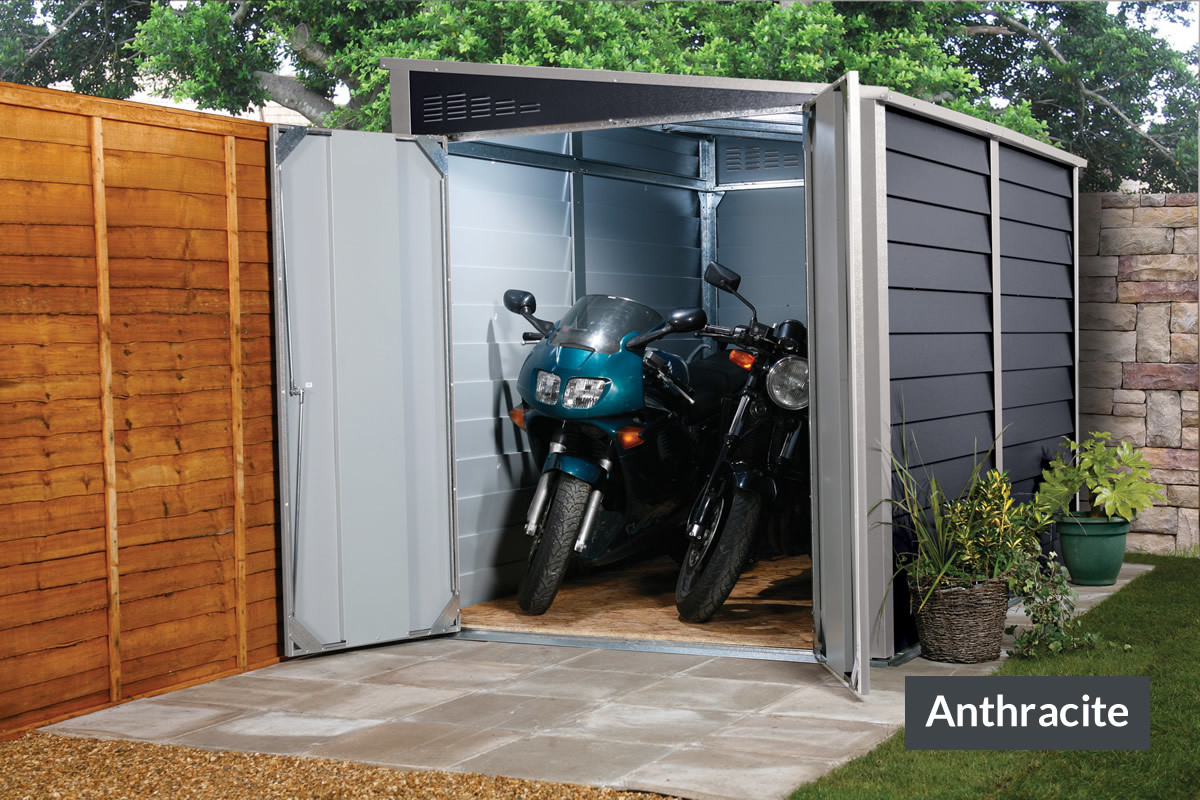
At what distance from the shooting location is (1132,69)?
47.7 feet

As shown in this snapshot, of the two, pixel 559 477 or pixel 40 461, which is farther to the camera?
pixel 559 477

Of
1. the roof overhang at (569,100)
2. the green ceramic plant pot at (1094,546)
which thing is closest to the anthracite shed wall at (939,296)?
the roof overhang at (569,100)

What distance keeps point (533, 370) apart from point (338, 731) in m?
1.90

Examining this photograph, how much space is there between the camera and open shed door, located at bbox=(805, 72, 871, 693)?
404 cm

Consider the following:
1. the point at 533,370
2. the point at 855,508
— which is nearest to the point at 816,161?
the point at 855,508

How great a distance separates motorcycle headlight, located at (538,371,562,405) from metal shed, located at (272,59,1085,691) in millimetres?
→ 361

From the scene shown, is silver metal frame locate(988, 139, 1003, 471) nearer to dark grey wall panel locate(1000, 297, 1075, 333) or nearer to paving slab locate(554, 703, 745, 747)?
dark grey wall panel locate(1000, 297, 1075, 333)

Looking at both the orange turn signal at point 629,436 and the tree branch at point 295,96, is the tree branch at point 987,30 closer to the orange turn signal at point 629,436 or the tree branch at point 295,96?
the tree branch at point 295,96

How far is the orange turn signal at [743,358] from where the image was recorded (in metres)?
5.16

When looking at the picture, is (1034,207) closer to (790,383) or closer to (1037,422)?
(1037,422)

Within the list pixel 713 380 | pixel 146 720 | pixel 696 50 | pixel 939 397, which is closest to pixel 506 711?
pixel 146 720

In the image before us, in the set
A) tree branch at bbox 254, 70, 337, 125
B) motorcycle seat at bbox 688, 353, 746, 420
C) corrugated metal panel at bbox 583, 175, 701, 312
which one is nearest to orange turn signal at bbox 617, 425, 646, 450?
motorcycle seat at bbox 688, 353, 746, 420

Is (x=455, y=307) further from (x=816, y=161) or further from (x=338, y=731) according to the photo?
(x=338, y=731)

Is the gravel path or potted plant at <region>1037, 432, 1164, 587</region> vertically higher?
potted plant at <region>1037, 432, 1164, 587</region>
